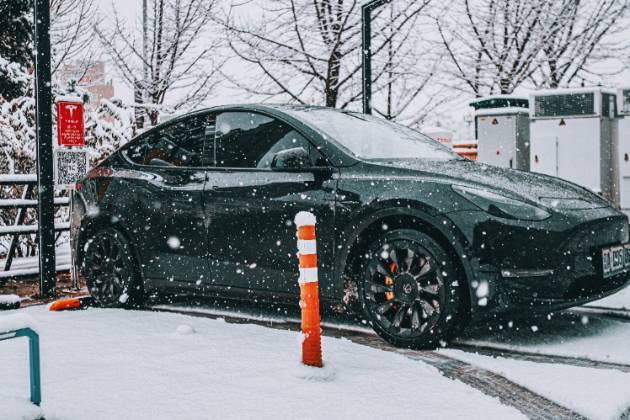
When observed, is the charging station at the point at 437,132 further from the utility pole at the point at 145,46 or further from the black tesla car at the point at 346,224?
the black tesla car at the point at 346,224

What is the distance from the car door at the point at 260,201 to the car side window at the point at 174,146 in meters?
0.20

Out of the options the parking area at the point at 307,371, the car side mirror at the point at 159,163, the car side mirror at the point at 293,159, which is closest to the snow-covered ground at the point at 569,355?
the parking area at the point at 307,371

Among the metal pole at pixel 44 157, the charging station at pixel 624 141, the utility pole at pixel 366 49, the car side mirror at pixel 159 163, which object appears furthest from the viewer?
the charging station at pixel 624 141

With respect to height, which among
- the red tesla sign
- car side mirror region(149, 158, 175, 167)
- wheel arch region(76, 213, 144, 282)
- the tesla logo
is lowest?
wheel arch region(76, 213, 144, 282)

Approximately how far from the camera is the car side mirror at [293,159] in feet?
16.3

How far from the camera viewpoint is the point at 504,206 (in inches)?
170

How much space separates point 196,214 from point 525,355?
2560 millimetres

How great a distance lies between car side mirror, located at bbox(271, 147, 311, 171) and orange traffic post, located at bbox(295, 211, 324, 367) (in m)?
1.10

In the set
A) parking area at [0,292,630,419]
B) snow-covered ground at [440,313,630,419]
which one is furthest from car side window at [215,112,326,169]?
snow-covered ground at [440,313,630,419]

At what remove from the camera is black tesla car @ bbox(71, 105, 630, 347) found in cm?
431

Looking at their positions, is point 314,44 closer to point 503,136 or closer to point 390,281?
point 503,136

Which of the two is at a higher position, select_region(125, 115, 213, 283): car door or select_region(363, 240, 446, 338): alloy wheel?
select_region(125, 115, 213, 283): car door

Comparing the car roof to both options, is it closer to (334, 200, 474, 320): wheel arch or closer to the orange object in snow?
(334, 200, 474, 320): wheel arch

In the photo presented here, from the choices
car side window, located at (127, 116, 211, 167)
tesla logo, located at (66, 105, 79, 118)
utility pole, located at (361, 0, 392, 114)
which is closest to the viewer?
car side window, located at (127, 116, 211, 167)
